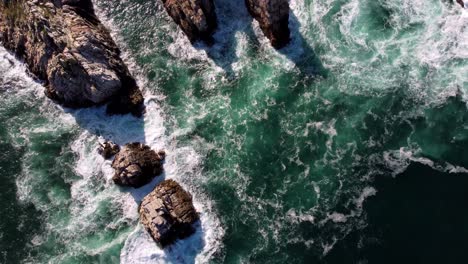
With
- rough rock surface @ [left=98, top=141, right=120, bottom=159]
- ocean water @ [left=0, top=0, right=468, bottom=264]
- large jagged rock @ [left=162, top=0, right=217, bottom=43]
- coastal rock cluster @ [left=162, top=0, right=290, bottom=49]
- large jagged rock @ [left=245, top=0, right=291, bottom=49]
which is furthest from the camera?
large jagged rock @ [left=162, top=0, right=217, bottom=43]

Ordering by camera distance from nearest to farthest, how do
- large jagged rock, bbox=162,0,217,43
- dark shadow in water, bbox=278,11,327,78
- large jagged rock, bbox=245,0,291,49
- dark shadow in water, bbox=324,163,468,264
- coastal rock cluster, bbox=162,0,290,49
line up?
dark shadow in water, bbox=324,163,468,264 → large jagged rock, bbox=245,0,291,49 → coastal rock cluster, bbox=162,0,290,49 → dark shadow in water, bbox=278,11,327,78 → large jagged rock, bbox=162,0,217,43

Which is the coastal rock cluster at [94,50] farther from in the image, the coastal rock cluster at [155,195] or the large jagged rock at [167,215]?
the large jagged rock at [167,215]

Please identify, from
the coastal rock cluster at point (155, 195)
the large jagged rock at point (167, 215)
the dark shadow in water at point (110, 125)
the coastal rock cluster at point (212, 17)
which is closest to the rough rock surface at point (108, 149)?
the coastal rock cluster at point (155, 195)

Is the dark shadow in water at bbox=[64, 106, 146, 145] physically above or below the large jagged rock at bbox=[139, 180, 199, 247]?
above

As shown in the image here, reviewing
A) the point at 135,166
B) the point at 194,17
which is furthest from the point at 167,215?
the point at 194,17

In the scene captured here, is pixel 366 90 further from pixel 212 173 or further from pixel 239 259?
pixel 239 259

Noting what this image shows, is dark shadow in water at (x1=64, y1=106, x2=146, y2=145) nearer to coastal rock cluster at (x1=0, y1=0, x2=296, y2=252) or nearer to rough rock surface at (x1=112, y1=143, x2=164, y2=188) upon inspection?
coastal rock cluster at (x1=0, y1=0, x2=296, y2=252)

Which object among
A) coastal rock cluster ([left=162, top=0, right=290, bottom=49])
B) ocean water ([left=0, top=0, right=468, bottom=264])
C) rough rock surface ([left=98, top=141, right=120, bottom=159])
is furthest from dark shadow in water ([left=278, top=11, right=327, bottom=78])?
rough rock surface ([left=98, top=141, right=120, bottom=159])

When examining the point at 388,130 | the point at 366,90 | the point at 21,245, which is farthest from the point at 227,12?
the point at 21,245
